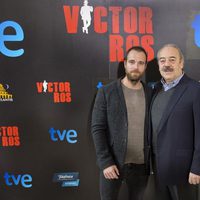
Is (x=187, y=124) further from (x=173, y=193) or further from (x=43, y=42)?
(x=43, y=42)

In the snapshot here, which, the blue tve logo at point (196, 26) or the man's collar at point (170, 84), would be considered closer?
the man's collar at point (170, 84)

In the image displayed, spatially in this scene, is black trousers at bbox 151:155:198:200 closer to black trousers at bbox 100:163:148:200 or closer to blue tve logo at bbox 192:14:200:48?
black trousers at bbox 100:163:148:200

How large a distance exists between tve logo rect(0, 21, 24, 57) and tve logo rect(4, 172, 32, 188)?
1.04 metres

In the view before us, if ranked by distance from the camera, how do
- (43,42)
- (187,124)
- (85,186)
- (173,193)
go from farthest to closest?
(85,186) → (43,42) → (173,193) → (187,124)

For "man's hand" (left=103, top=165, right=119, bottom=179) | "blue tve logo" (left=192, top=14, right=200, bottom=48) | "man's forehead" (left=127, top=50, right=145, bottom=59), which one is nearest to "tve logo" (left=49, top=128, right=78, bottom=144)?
"man's hand" (left=103, top=165, right=119, bottom=179)

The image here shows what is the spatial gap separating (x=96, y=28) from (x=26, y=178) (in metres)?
1.43

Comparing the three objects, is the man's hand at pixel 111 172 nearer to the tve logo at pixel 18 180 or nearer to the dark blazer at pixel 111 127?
the dark blazer at pixel 111 127

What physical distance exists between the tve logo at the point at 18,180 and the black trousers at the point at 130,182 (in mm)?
717

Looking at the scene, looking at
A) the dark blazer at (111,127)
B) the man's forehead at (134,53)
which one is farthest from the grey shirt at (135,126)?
the man's forehead at (134,53)

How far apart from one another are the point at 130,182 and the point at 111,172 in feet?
0.76

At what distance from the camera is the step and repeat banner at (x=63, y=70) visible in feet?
7.05

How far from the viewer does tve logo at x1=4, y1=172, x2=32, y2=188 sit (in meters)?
2.22

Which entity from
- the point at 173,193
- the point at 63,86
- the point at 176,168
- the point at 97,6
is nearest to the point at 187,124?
the point at 176,168

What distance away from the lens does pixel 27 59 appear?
2.16 metres
